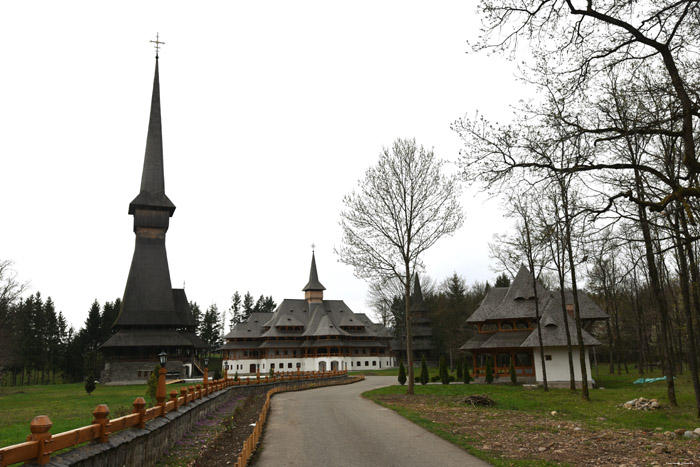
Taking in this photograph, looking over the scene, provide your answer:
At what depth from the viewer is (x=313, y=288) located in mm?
78188

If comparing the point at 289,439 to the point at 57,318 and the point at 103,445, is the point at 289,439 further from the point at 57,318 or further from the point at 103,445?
the point at 57,318

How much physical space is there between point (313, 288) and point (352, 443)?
2617 inches

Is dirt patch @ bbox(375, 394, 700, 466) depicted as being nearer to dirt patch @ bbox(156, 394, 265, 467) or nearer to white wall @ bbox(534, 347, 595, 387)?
dirt patch @ bbox(156, 394, 265, 467)

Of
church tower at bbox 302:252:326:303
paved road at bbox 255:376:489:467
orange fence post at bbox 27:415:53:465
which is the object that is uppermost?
church tower at bbox 302:252:326:303

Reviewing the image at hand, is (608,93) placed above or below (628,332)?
above

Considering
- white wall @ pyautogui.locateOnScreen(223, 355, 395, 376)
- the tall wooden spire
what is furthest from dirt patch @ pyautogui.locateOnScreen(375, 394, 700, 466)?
white wall @ pyautogui.locateOnScreen(223, 355, 395, 376)

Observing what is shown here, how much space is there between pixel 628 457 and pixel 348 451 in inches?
242

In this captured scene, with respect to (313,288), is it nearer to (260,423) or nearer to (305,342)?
(305,342)

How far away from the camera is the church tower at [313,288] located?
78.1 m

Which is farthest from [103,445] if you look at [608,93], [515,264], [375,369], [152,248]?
[375,369]

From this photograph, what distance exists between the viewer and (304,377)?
39438 millimetres

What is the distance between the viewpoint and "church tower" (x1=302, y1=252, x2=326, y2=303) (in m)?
78.1

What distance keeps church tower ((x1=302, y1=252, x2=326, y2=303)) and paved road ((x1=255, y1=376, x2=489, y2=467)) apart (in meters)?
59.6

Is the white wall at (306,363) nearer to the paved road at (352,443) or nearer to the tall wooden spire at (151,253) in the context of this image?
the tall wooden spire at (151,253)
